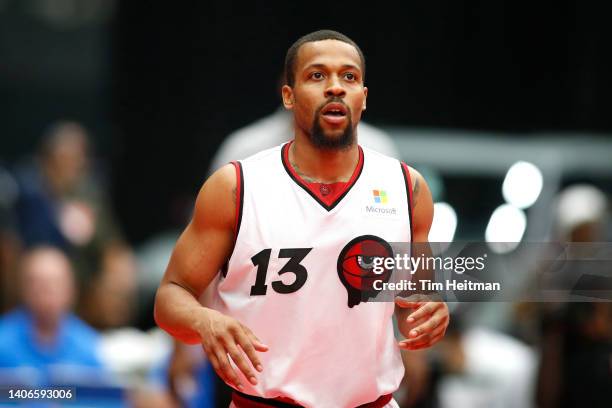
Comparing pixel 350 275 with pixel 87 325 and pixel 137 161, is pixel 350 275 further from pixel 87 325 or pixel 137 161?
pixel 137 161

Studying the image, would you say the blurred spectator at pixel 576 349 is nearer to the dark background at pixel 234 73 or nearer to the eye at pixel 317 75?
the dark background at pixel 234 73

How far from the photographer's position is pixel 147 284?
36.8 ft

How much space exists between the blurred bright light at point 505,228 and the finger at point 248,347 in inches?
34.8

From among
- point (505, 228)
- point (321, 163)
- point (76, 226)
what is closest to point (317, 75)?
point (321, 163)

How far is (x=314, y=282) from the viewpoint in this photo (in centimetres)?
378

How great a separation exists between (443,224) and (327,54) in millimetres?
997

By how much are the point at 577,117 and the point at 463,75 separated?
9.03 feet

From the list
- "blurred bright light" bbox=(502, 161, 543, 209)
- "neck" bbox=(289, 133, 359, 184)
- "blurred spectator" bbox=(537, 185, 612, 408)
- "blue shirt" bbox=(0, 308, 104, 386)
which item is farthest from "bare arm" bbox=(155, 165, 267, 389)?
"blurred spectator" bbox=(537, 185, 612, 408)

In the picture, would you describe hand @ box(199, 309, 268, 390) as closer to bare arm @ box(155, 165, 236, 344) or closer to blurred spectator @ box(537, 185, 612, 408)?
bare arm @ box(155, 165, 236, 344)

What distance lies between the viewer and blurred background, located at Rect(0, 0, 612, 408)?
5.97 m

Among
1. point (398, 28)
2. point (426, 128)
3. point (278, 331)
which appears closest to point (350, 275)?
point (278, 331)

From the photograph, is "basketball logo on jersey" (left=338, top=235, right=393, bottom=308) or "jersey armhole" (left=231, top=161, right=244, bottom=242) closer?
"basketball logo on jersey" (left=338, top=235, right=393, bottom=308)

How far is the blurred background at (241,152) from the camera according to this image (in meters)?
5.97

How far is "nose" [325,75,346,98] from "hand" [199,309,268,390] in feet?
2.49
